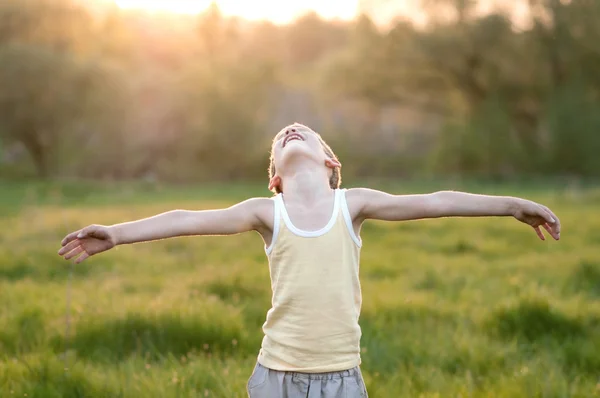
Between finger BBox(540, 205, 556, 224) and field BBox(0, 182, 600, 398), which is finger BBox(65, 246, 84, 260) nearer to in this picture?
field BBox(0, 182, 600, 398)

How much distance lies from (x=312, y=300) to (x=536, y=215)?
0.93 meters

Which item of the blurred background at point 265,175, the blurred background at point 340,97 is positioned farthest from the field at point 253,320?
the blurred background at point 340,97

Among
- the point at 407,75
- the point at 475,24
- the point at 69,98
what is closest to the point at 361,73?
the point at 407,75

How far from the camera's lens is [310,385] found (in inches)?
104

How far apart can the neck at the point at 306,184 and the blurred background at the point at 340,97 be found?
27.3 metres

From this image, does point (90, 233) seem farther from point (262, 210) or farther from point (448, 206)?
point (448, 206)

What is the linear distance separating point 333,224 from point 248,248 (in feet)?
24.8

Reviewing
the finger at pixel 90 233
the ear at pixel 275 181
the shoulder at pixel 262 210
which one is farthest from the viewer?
the ear at pixel 275 181

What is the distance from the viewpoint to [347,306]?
2.71m

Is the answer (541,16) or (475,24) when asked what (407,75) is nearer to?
(475,24)

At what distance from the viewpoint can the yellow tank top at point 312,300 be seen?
8.68 ft

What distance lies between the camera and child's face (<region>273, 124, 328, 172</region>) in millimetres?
2773

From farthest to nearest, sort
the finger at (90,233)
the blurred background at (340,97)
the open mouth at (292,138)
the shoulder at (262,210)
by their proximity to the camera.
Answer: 1. the blurred background at (340,97)
2. the open mouth at (292,138)
3. the shoulder at (262,210)
4. the finger at (90,233)

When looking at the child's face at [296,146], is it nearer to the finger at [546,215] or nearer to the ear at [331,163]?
the ear at [331,163]
